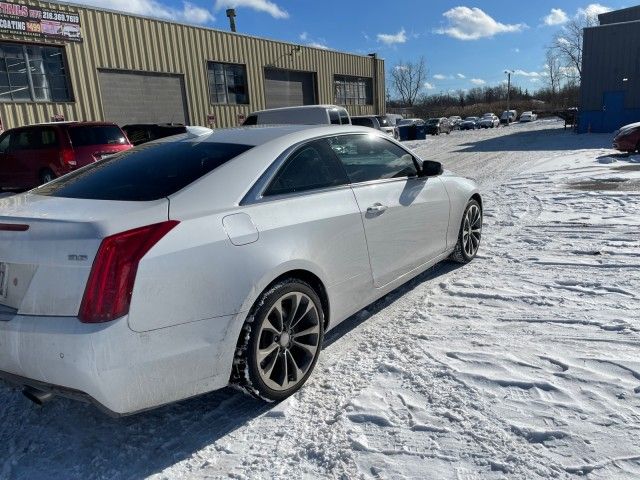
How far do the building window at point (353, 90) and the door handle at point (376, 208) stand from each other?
1107 inches

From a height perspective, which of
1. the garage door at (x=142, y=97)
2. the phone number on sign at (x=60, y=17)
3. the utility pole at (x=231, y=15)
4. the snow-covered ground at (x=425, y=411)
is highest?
the utility pole at (x=231, y=15)

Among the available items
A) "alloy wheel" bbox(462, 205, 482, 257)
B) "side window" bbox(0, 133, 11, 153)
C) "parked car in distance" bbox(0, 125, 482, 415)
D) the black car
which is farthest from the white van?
"parked car in distance" bbox(0, 125, 482, 415)

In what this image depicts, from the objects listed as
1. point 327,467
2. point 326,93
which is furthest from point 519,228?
point 326,93

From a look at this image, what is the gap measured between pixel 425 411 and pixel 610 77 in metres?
31.8

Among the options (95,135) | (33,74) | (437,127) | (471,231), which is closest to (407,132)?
(437,127)

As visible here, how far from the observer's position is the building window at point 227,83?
22266mm

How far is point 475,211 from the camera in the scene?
17.5 ft

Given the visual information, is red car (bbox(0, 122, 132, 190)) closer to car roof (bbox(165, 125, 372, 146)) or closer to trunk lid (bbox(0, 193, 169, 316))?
→ car roof (bbox(165, 125, 372, 146))

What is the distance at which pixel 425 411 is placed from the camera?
2.69 m

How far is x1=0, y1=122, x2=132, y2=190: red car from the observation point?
37.3 feet

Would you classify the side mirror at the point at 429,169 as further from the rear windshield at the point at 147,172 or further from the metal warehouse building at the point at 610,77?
the metal warehouse building at the point at 610,77

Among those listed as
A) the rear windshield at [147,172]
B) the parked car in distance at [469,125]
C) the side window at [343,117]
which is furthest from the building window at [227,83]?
the parked car in distance at [469,125]

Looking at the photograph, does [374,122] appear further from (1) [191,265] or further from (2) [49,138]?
(1) [191,265]

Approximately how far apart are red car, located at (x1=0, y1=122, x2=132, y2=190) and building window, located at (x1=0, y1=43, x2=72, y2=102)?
13.9ft
